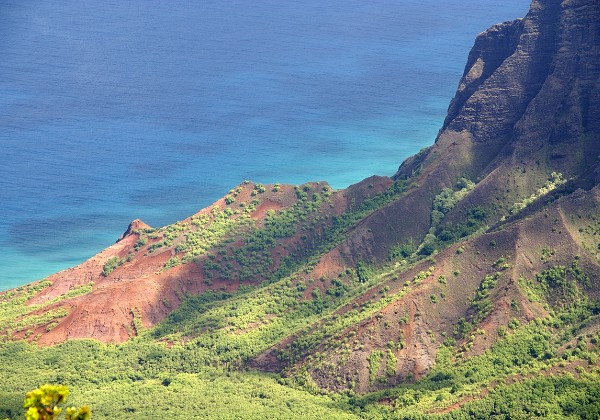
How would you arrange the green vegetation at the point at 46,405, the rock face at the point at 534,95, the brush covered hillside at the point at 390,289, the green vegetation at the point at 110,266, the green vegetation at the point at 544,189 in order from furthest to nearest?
the green vegetation at the point at 110,266, the rock face at the point at 534,95, the green vegetation at the point at 544,189, the brush covered hillside at the point at 390,289, the green vegetation at the point at 46,405

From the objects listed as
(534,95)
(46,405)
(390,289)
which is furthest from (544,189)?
(46,405)

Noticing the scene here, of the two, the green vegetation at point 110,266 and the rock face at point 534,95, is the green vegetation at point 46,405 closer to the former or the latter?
the rock face at point 534,95

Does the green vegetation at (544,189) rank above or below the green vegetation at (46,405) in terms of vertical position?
above

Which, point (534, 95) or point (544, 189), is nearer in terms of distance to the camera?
point (544, 189)

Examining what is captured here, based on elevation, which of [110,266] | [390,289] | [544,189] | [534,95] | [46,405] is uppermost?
[110,266]

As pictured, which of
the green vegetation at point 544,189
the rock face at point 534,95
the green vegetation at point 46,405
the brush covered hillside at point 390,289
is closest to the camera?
the green vegetation at point 46,405

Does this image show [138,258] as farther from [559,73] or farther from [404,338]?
[559,73]

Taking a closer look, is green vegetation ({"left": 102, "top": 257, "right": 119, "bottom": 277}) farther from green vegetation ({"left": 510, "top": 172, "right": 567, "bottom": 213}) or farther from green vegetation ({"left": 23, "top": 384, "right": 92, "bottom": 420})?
green vegetation ({"left": 23, "top": 384, "right": 92, "bottom": 420})

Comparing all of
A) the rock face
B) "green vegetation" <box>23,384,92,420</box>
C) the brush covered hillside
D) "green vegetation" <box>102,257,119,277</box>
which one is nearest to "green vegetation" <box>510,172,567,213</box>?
the brush covered hillside

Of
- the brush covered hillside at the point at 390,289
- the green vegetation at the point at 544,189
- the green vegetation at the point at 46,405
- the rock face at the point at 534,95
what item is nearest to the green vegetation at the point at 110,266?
the brush covered hillside at the point at 390,289

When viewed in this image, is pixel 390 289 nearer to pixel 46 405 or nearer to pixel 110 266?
pixel 110 266
